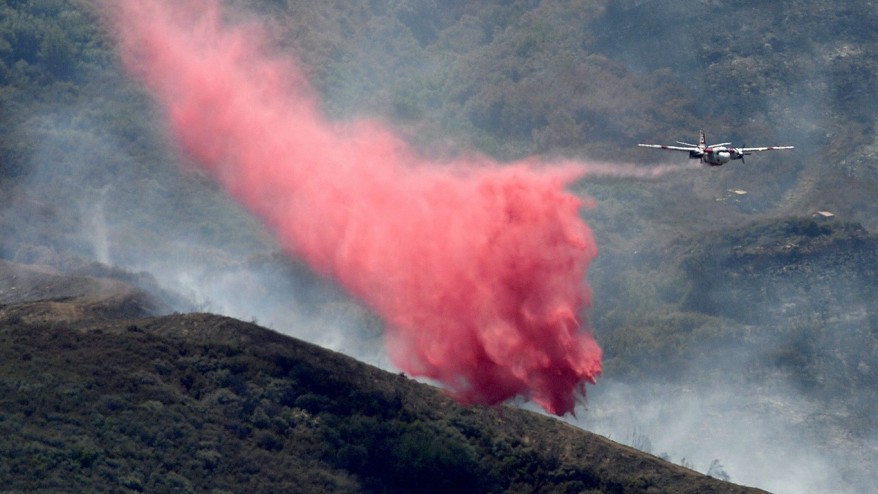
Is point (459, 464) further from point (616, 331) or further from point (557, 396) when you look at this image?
point (616, 331)

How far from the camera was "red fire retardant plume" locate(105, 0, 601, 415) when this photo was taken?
118 metres

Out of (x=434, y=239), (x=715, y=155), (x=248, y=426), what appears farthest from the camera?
(x=434, y=239)

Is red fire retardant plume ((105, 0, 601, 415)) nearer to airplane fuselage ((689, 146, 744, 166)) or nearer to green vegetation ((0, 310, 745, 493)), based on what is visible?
green vegetation ((0, 310, 745, 493))

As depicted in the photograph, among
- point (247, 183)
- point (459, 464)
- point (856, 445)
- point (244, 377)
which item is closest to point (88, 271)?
point (247, 183)

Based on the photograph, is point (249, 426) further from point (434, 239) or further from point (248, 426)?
point (434, 239)

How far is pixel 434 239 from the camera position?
127 meters

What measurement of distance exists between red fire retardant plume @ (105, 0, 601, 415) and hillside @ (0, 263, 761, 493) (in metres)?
4.05

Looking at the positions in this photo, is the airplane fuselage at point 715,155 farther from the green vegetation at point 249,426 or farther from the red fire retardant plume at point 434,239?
the green vegetation at point 249,426

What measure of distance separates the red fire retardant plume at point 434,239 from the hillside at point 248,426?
405 cm

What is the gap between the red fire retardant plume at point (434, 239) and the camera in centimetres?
11794

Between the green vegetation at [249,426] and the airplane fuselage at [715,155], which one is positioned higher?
the airplane fuselage at [715,155]

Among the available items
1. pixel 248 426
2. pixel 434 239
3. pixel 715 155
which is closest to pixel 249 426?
pixel 248 426

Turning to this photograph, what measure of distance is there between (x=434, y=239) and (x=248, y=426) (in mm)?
18012

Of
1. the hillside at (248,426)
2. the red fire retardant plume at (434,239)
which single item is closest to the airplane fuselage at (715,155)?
the red fire retardant plume at (434,239)
